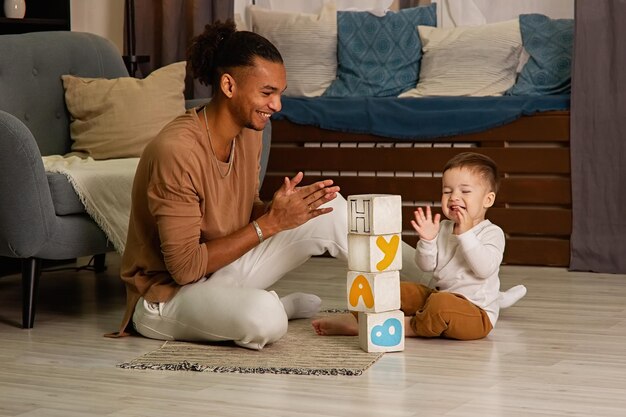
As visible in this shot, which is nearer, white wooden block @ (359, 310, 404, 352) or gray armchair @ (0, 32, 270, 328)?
white wooden block @ (359, 310, 404, 352)

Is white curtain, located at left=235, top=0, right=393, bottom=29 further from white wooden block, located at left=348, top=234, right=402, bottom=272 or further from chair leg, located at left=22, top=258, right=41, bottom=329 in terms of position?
white wooden block, located at left=348, top=234, right=402, bottom=272

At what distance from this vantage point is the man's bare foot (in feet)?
8.91

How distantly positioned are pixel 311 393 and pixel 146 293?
68 cm

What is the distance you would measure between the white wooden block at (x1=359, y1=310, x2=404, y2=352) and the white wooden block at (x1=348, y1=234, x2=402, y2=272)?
0.37 ft

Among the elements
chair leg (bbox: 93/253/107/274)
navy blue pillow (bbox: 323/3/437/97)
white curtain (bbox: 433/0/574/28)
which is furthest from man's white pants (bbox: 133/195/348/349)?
white curtain (bbox: 433/0/574/28)

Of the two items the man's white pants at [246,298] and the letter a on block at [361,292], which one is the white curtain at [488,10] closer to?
the man's white pants at [246,298]

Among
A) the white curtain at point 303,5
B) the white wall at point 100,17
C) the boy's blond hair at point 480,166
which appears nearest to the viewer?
the boy's blond hair at point 480,166

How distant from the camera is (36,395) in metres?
2.22

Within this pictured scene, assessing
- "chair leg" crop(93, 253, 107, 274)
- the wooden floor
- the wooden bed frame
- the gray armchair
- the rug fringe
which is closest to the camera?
the wooden floor

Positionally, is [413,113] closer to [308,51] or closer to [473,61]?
[473,61]

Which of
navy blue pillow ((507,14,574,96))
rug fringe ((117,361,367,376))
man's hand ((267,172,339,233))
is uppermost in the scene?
navy blue pillow ((507,14,574,96))

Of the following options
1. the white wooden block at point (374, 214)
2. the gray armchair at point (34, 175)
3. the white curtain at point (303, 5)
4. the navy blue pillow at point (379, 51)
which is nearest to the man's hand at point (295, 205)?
the white wooden block at point (374, 214)

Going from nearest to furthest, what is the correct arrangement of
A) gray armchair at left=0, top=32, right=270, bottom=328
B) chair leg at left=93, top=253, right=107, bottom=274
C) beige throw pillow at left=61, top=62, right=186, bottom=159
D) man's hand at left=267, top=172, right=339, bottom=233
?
1. man's hand at left=267, top=172, right=339, bottom=233
2. gray armchair at left=0, top=32, right=270, bottom=328
3. beige throw pillow at left=61, top=62, right=186, bottom=159
4. chair leg at left=93, top=253, right=107, bottom=274

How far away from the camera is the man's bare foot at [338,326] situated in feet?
8.91
